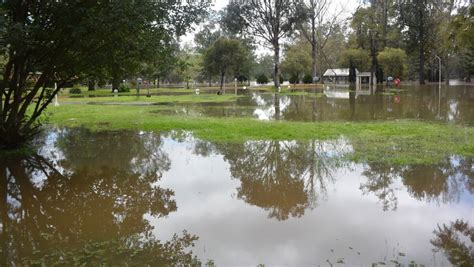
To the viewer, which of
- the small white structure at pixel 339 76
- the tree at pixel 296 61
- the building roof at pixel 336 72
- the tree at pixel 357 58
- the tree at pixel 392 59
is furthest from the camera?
the building roof at pixel 336 72

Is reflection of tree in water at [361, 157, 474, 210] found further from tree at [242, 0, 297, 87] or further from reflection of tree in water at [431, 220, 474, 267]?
tree at [242, 0, 297, 87]

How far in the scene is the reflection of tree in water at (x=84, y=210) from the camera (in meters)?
5.16

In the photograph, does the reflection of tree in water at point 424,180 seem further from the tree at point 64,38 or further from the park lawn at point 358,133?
the tree at point 64,38

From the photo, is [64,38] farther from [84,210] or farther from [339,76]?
[339,76]

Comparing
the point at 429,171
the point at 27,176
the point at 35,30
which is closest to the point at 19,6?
the point at 35,30

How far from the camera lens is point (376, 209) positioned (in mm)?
6758

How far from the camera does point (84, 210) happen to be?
6.93m

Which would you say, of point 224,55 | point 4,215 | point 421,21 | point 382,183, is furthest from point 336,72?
point 4,215

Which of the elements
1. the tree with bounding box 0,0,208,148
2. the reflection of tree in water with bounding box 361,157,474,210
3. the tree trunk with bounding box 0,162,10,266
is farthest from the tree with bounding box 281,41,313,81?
the tree trunk with bounding box 0,162,10,266

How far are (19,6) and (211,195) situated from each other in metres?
7.05

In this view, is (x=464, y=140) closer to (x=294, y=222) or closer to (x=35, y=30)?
(x=294, y=222)

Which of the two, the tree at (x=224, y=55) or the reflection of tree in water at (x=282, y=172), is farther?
the tree at (x=224, y=55)

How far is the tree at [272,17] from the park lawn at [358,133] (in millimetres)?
32014

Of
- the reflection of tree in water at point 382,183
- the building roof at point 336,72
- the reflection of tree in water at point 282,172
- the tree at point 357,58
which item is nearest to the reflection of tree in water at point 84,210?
the reflection of tree in water at point 282,172
